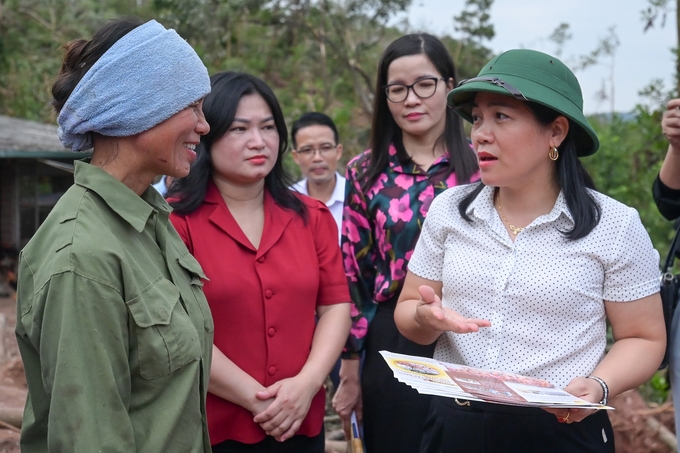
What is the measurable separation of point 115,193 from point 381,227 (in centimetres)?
153

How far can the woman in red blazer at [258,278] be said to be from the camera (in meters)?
2.74

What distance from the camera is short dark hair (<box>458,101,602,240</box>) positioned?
233 cm

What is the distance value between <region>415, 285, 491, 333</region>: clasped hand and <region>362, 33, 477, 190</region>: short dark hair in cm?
105

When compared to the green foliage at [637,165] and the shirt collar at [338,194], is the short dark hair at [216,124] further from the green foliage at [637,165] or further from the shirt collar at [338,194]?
the green foliage at [637,165]

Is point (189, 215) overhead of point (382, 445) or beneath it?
overhead

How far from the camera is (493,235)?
7.97 feet

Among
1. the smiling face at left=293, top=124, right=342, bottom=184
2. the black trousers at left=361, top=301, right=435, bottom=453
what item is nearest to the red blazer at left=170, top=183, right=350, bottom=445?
the black trousers at left=361, top=301, right=435, bottom=453

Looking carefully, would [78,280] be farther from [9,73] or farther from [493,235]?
[9,73]

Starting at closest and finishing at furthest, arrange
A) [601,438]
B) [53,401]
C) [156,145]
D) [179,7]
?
1. [53,401]
2. [156,145]
3. [601,438]
4. [179,7]

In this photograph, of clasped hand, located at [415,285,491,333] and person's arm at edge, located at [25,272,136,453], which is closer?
person's arm at edge, located at [25,272,136,453]

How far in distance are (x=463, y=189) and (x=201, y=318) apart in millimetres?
1091

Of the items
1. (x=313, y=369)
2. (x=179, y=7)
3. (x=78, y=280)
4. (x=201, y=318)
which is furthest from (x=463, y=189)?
(x=179, y=7)

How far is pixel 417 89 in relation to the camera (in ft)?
10.8

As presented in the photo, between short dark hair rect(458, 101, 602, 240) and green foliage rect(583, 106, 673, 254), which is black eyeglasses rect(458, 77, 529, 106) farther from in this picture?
green foliage rect(583, 106, 673, 254)
